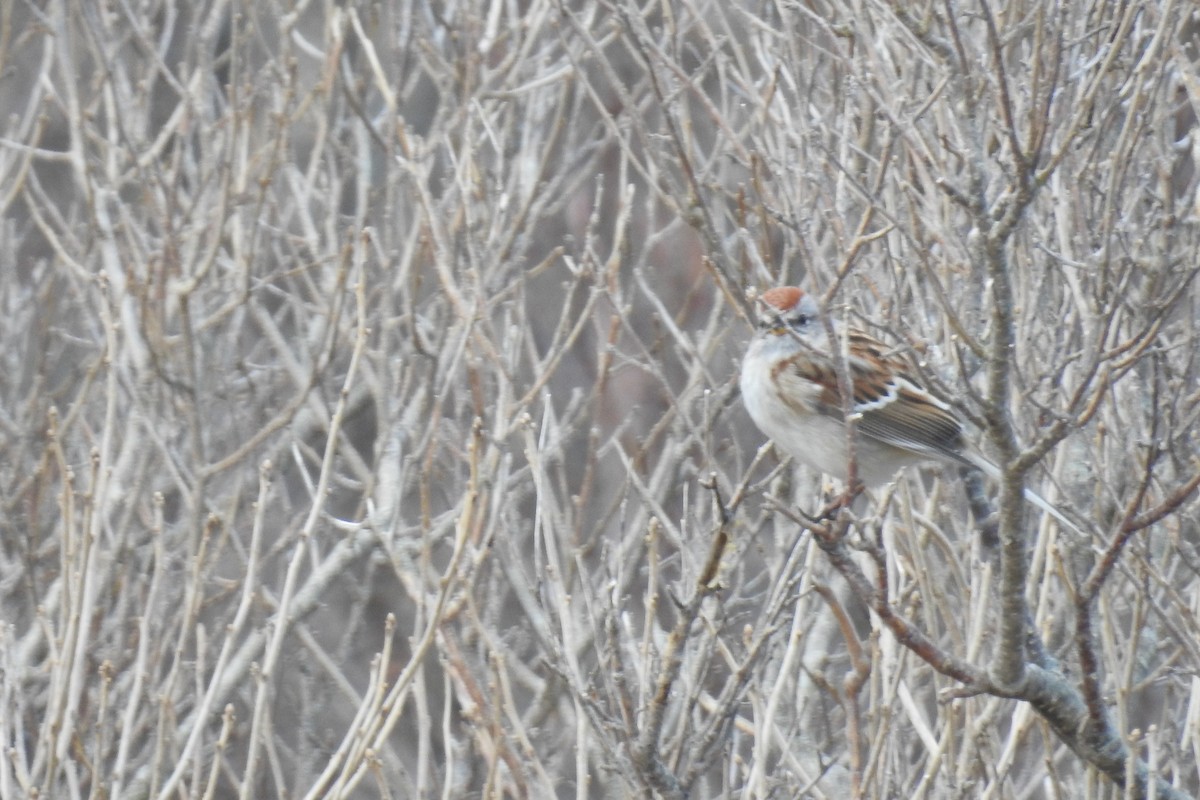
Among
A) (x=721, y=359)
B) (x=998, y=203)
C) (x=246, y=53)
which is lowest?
(x=721, y=359)

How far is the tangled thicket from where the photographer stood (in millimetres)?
3301

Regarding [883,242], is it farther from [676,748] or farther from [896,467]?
[676,748]

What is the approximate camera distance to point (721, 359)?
8516mm

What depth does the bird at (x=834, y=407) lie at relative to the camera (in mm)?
4754

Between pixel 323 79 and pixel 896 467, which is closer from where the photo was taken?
pixel 896 467

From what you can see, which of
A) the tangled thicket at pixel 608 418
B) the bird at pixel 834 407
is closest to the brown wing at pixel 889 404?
the bird at pixel 834 407

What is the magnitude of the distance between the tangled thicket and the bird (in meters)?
0.16

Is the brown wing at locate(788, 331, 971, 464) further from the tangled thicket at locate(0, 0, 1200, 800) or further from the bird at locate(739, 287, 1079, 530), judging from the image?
the tangled thicket at locate(0, 0, 1200, 800)

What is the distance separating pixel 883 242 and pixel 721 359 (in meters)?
4.06

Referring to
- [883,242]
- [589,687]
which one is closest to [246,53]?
[883,242]

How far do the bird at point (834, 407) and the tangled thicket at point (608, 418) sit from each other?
0.16 meters

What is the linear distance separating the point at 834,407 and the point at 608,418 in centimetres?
317

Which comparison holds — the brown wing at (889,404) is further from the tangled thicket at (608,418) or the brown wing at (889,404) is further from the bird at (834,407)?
the tangled thicket at (608,418)

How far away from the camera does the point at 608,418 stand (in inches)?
320
